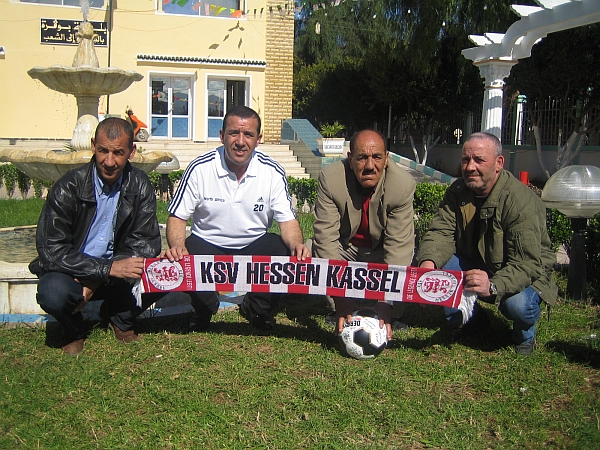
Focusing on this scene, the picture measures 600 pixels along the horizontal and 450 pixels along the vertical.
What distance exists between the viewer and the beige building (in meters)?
20.0

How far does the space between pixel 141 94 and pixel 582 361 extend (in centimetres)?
1882

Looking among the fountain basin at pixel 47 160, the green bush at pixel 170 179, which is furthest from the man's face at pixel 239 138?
the green bush at pixel 170 179

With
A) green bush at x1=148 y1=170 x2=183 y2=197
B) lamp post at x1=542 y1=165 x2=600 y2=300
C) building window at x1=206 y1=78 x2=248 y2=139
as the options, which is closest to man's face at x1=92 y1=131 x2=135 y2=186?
lamp post at x1=542 y1=165 x2=600 y2=300

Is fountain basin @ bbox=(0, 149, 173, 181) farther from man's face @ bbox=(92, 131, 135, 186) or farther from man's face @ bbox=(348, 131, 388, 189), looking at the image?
man's face @ bbox=(348, 131, 388, 189)

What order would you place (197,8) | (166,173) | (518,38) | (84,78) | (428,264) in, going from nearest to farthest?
(428,264), (84,78), (518,38), (166,173), (197,8)

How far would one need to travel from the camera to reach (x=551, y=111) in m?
19.9

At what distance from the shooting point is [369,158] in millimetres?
4504

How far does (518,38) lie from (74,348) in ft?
33.0

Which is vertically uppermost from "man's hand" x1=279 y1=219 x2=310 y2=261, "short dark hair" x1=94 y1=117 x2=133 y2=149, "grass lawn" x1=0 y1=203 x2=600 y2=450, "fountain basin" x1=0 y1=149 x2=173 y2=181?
"short dark hair" x1=94 y1=117 x2=133 y2=149

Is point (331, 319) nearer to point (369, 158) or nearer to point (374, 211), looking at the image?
point (374, 211)

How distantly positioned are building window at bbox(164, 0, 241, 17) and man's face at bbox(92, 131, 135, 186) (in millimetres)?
18112

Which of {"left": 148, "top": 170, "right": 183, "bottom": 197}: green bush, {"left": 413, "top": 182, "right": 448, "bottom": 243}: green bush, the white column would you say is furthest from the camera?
{"left": 148, "top": 170, "right": 183, "bottom": 197}: green bush

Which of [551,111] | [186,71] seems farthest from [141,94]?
[551,111]

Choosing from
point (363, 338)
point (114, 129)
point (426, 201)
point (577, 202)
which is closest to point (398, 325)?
point (363, 338)
